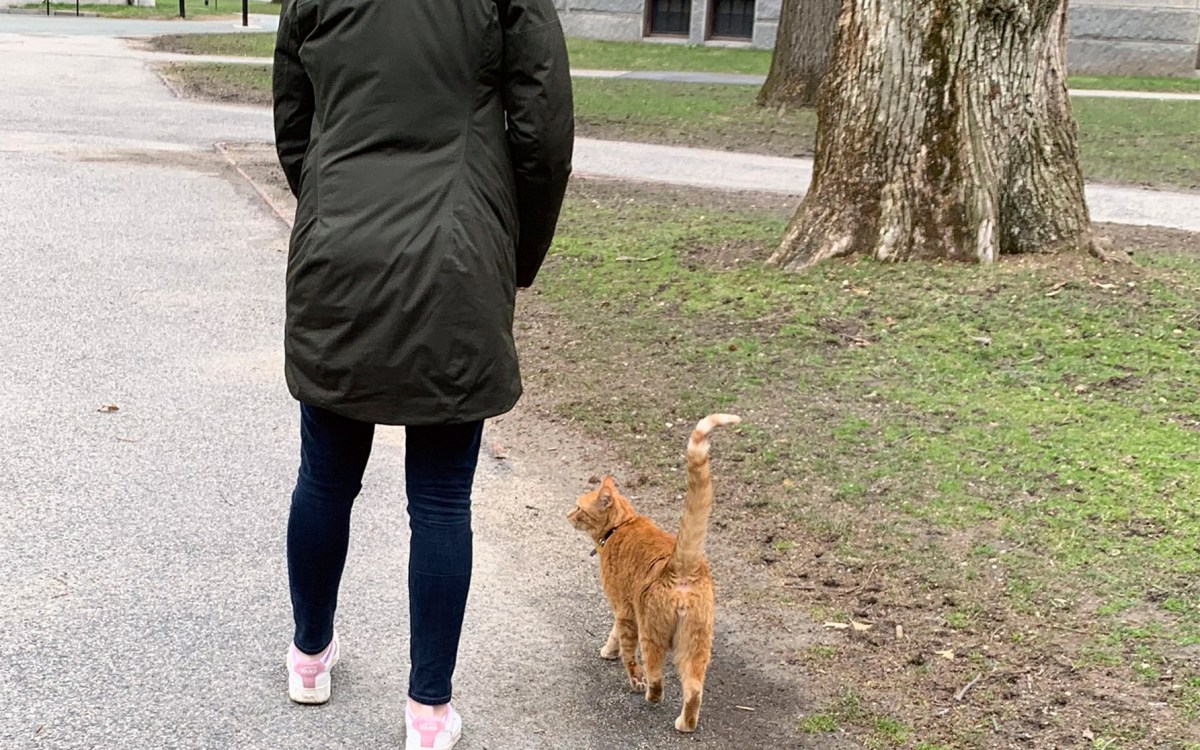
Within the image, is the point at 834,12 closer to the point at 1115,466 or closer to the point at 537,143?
the point at 1115,466

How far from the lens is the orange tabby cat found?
3.16 m

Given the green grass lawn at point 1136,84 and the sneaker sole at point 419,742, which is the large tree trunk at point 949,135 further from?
the green grass lawn at point 1136,84

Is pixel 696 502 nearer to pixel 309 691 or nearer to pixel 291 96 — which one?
pixel 309 691

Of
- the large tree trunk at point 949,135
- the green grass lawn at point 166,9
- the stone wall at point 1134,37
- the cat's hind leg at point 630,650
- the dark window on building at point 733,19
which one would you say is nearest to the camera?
the cat's hind leg at point 630,650

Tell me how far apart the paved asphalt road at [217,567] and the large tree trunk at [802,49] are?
989 centimetres

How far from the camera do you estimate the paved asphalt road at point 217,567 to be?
3.33m

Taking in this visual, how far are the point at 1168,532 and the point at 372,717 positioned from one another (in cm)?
265

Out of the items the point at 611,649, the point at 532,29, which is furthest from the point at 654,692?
the point at 532,29

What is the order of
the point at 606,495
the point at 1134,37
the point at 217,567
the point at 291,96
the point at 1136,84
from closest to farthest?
1. the point at 291,96
2. the point at 606,495
3. the point at 217,567
4. the point at 1136,84
5. the point at 1134,37

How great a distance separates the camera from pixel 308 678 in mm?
3365

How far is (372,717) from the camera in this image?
3346 millimetres

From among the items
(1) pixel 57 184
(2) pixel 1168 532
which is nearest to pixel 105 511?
(2) pixel 1168 532

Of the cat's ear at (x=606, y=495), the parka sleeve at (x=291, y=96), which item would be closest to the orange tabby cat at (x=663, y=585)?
the cat's ear at (x=606, y=495)

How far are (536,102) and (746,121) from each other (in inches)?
524
